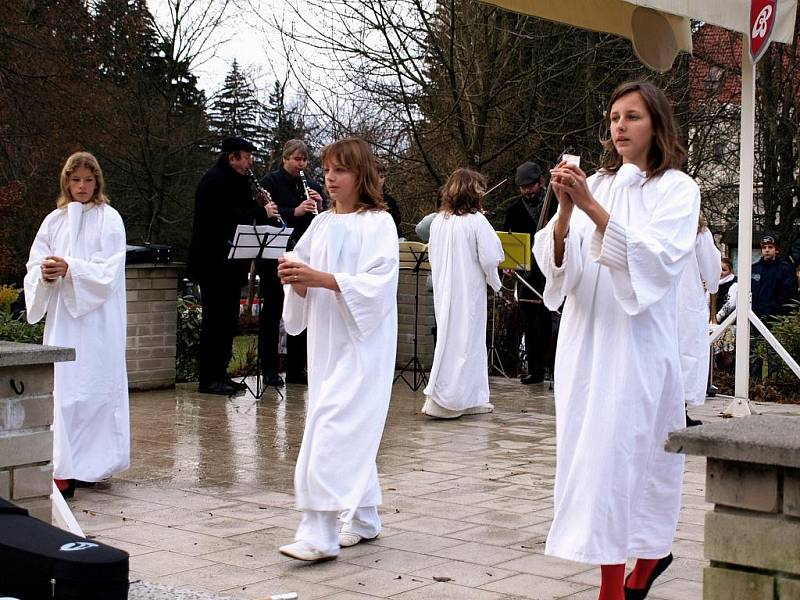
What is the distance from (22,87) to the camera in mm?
23906

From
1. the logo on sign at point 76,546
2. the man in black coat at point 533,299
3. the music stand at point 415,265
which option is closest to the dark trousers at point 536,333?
the man in black coat at point 533,299

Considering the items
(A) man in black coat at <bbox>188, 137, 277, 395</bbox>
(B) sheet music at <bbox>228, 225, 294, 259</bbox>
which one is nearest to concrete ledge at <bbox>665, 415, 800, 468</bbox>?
(B) sheet music at <bbox>228, 225, 294, 259</bbox>

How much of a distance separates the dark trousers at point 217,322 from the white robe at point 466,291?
2240 millimetres

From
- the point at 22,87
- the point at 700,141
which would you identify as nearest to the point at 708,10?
the point at 700,141

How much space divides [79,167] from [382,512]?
2902mm

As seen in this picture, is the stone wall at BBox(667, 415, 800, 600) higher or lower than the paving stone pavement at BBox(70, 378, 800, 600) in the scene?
higher

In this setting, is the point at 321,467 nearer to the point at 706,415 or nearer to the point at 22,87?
the point at 706,415

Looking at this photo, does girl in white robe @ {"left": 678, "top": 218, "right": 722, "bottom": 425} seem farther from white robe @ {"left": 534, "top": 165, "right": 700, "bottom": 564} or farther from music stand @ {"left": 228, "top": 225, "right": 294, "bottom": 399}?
white robe @ {"left": 534, "top": 165, "right": 700, "bottom": 564}

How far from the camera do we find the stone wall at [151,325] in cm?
1175

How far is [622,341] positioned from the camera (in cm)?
440

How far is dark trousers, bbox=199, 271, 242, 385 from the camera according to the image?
38.5ft

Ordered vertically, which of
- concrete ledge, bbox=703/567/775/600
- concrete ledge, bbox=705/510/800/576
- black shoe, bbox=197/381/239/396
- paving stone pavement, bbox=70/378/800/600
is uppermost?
concrete ledge, bbox=705/510/800/576

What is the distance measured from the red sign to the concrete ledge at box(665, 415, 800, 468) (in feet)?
21.6

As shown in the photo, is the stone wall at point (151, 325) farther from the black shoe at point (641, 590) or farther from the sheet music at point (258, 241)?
the black shoe at point (641, 590)
